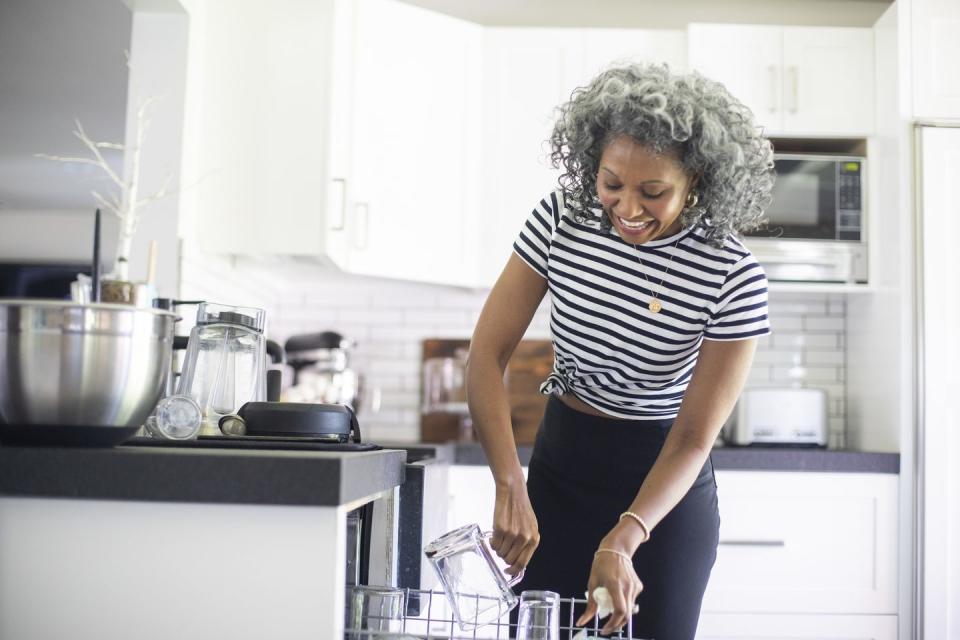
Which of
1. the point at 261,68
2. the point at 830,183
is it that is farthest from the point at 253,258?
the point at 830,183

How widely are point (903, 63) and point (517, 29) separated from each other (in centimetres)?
117

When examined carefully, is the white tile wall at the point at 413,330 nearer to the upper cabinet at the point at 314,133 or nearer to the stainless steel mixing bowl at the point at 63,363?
the upper cabinet at the point at 314,133

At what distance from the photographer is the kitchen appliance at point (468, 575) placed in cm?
118

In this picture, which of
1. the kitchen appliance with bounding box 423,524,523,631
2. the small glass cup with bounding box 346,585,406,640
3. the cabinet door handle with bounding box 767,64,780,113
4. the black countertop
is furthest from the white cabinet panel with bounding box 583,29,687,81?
the black countertop

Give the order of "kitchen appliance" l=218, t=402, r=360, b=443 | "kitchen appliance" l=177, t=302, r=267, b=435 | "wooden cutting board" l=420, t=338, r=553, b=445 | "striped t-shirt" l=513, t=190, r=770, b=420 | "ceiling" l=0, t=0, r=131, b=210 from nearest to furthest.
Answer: "kitchen appliance" l=218, t=402, r=360, b=443 < "striped t-shirt" l=513, t=190, r=770, b=420 < "kitchen appliance" l=177, t=302, r=267, b=435 < "ceiling" l=0, t=0, r=131, b=210 < "wooden cutting board" l=420, t=338, r=553, b=445

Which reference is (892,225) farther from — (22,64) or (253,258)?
(22,64)

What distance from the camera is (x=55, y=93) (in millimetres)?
2211

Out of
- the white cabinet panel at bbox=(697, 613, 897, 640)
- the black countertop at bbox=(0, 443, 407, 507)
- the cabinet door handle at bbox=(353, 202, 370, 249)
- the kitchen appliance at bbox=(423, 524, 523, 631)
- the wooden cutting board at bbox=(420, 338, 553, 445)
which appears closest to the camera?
the black countertop at bbox=(0, 443, 407, 507)

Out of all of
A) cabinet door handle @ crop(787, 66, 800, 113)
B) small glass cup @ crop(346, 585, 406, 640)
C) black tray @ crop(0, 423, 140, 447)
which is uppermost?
cabinet door handle @ crop(787, 66, 800, 113)

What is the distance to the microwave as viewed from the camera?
3268 mm

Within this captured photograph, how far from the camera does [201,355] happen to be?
158cm

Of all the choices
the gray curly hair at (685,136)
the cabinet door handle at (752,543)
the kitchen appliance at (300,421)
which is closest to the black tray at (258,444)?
the kitchen appliance at (300,421)

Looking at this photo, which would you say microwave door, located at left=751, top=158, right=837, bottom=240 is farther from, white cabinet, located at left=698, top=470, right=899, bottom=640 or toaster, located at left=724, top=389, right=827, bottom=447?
white cabinet, located at left=698, top=470, right=899, bottom=640

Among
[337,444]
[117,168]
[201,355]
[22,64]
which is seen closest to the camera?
[337,444]
